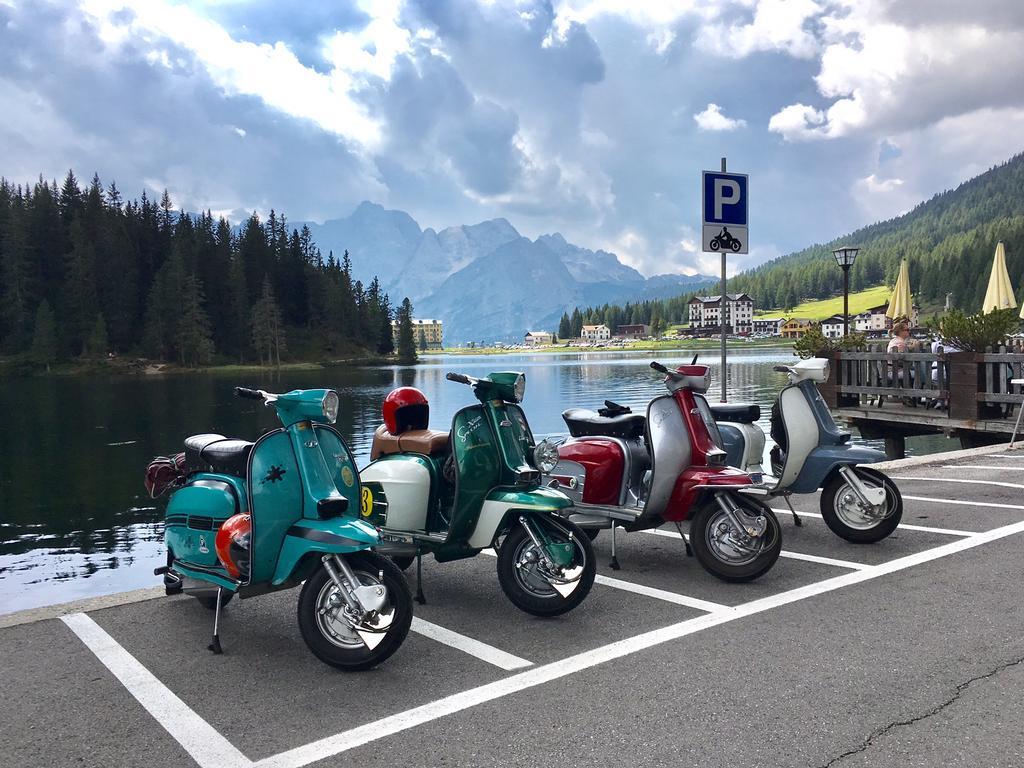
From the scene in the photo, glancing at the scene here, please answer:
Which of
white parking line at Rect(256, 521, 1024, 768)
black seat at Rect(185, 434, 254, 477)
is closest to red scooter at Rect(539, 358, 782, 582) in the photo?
Answer: white parking line at Rect(256, 521, 1024, 768)

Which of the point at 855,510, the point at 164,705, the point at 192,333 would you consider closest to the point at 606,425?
the point at 855,510

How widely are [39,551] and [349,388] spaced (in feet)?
136

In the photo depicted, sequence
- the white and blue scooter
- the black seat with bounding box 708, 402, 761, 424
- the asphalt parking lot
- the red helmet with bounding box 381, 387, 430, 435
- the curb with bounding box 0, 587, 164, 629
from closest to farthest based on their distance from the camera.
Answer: the asphalt parking lot < the curb with bounding box 0, 587, 164, 629 < the red helmet with bounding box 381, 387, 430, 435 < the white and blue scooter < the black seat with bounding box 708, 402, 761, 424

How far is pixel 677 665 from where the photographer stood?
373cm

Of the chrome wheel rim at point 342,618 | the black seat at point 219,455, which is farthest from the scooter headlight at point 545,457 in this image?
the black seat at point 219,455

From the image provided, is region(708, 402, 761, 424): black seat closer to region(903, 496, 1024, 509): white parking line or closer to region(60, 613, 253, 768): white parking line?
region(903, 496, 1024, 509): white parking line

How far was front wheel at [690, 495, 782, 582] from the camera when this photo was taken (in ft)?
16.4

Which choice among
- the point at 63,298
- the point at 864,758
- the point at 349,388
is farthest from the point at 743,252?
the point at 63,298

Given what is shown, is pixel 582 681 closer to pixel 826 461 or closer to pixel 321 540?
pixel 321 540

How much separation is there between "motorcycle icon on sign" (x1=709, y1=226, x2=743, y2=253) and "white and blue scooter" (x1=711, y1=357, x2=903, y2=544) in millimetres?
2404

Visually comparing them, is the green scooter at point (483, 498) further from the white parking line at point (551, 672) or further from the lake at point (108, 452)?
the lake at point (108, 452)

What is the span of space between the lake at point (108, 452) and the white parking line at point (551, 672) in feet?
14.4

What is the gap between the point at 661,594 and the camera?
16.1 ft

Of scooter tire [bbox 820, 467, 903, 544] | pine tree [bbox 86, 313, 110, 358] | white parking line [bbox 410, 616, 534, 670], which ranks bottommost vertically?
white parking line [bbox 410, 616, 534, 670]
